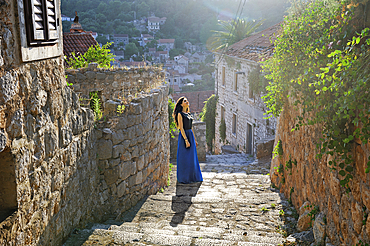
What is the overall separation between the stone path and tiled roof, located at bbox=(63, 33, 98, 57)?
22.6 feet

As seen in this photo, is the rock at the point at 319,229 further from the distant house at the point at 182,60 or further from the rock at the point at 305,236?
the distant house at the point at 182,60

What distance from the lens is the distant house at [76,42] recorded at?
10.7 meters

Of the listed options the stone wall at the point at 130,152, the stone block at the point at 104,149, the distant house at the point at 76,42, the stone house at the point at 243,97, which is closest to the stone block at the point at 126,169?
the stone wall at the point at 130,152

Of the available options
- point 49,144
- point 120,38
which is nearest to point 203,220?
point 49,144

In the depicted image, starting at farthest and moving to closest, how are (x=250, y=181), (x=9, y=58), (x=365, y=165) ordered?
(x=250, y=181) < (x=365, y=165) < (x=9, y=58)

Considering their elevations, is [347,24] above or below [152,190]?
above

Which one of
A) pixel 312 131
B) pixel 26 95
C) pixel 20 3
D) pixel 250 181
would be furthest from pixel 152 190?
pixel 20 3

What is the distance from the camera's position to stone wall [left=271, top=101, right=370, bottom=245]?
2.30 meters

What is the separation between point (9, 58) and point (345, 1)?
2672mm

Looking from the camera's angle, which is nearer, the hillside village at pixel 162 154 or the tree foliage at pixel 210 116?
the hillside village at pixel 162 154

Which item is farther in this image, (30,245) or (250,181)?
(250,181)

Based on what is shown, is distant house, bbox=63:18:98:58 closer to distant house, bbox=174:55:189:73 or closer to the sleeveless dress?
the sleeveless dress

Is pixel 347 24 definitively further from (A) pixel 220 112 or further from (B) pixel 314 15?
(A) pixel 220 112

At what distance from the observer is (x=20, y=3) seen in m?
2.08
